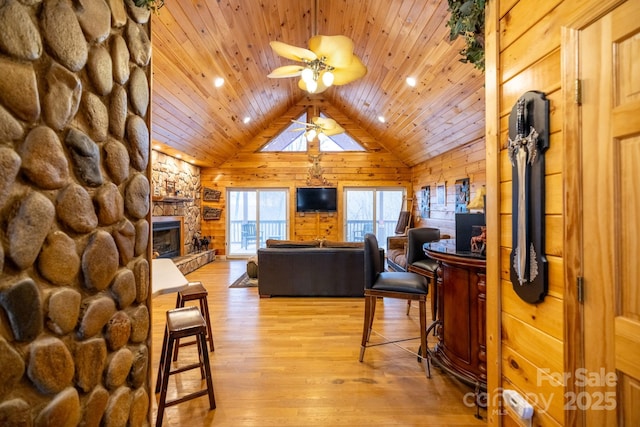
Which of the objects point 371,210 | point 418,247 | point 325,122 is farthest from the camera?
point 371,210

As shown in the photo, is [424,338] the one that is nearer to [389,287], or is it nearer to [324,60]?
[389,287]

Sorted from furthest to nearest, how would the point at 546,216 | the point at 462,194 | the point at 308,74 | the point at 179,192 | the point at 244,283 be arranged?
the point at 179,192 → the point at 462,194 → the point at 244,283 → the point at 308,74 → the point at 546,216

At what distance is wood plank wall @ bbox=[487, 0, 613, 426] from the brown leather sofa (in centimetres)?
295

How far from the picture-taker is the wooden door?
3.06ft

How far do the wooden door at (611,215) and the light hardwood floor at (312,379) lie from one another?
3.98 feet

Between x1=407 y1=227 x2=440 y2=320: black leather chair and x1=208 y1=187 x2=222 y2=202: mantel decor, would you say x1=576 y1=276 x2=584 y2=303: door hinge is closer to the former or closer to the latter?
x1=407 y1=227 x2=440 y2=320: black leather chair

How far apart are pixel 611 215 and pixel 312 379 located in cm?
218

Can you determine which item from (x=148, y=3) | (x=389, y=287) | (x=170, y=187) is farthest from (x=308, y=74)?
(x=170, y=187)

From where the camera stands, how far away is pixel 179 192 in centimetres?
685

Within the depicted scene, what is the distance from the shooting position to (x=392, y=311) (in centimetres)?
388

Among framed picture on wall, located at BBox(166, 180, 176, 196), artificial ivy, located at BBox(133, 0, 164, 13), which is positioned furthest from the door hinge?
framed picture on wall, located at BBox(166, 180, 176, 196)

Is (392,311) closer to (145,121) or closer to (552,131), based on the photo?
(552,131)

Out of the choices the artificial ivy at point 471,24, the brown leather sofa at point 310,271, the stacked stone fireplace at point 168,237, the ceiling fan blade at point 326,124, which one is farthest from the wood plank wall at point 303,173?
the artificial ivy at point 471,24

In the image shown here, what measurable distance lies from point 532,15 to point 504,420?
1915 mm
